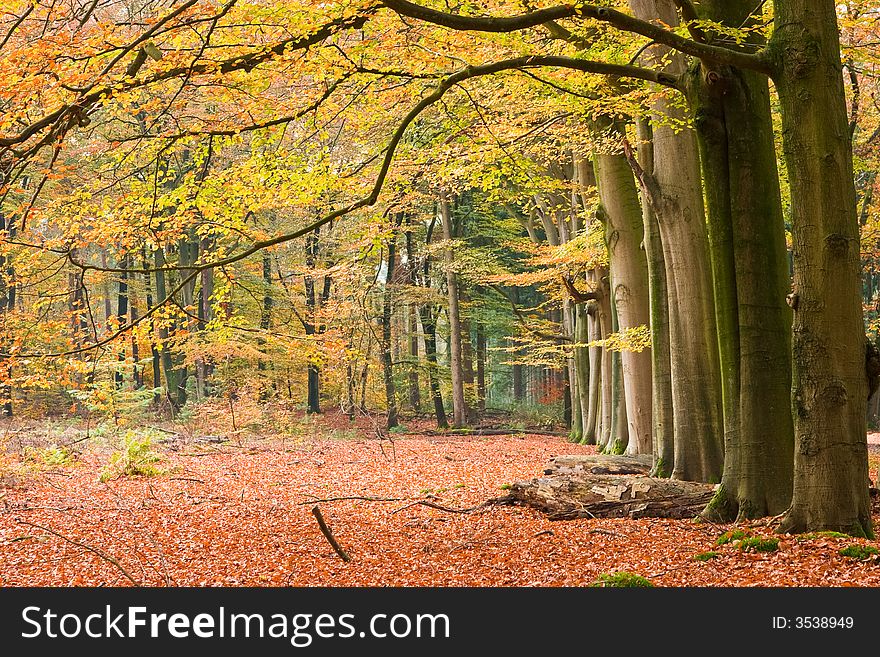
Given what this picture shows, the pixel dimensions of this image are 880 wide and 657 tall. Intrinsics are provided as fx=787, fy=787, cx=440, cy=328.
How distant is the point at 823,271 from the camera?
6.39m

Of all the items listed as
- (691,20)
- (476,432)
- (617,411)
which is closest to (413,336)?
(476,432)

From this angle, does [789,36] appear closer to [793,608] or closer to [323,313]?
[793,608]

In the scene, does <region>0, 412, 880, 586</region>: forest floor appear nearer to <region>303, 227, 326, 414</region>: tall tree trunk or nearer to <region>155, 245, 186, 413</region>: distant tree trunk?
<region>303, 227, 326, 414</region>: tall tree trunk

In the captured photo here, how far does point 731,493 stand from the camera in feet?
25.7

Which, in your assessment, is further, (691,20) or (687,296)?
(687,296)

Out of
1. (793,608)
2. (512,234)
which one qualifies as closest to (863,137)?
(512,234)

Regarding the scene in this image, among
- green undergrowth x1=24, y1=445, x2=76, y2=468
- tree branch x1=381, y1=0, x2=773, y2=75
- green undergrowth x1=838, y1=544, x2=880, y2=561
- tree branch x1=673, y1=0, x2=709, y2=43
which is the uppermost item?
tree branch x1=673, y1=0, x2=709, y2=43

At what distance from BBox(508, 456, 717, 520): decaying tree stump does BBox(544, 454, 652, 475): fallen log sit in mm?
1438

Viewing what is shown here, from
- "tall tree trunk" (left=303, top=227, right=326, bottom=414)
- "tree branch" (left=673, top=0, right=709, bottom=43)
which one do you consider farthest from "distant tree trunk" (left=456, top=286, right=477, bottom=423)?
"tree branch" (left=673, top=0, right=709, bottom=43)

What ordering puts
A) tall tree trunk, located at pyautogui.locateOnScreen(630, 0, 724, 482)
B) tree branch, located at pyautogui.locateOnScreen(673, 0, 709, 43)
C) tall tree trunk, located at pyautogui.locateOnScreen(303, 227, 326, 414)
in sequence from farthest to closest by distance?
tall tree trunk, located at pyautogui.locateOnScreen(303, 227, 326, 414), tall tree trunk, located at pyautogui.locateOnScreen(630, 0, 724, 482), tree branch, located at pyautogui.locateOnScreen(673, 0, 709, 43)

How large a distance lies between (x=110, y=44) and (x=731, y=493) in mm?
7142

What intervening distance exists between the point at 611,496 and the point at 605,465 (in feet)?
11.1

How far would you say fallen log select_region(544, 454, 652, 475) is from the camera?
12.4 m

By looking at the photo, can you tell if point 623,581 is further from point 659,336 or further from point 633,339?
point 633,339
